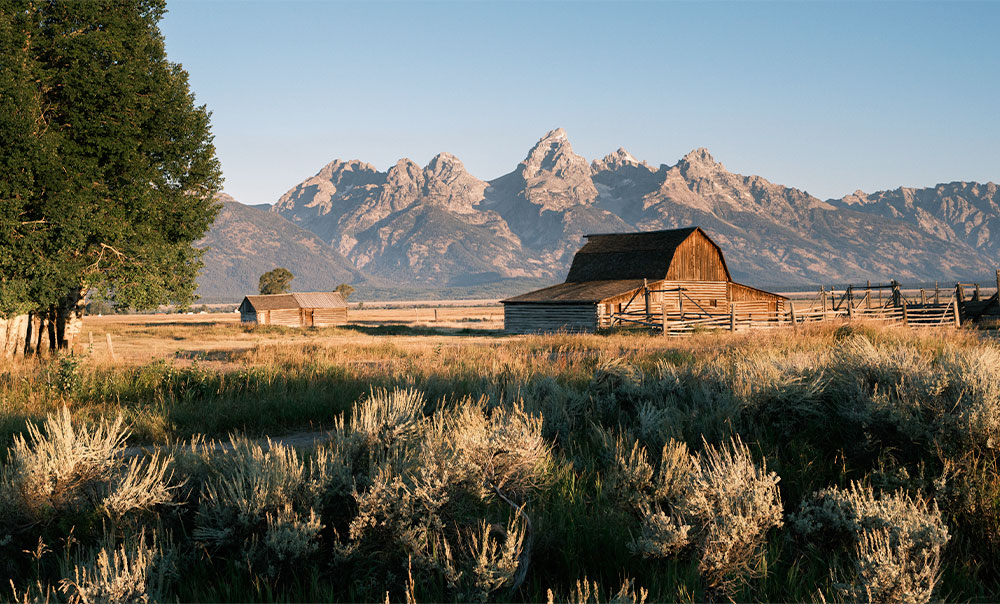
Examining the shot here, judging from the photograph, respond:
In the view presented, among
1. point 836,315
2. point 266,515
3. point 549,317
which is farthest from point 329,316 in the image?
point 266,515

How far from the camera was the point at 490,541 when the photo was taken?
4441 millimetres

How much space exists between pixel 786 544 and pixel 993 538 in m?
1.40

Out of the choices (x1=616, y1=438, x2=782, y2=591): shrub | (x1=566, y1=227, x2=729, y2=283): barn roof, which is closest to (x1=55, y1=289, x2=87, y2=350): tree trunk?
(x1=616, y1=438, x2=782, y2=591): shrub

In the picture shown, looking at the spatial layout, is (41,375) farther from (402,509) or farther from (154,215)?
(402,509)

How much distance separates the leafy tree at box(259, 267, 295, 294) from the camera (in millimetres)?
95062

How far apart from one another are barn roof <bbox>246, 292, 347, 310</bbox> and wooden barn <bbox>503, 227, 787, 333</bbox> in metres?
33.8

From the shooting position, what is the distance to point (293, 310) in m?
70.9

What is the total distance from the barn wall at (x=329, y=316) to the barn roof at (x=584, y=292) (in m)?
34.6

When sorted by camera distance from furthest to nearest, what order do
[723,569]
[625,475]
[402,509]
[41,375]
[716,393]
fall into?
→ [41,375] → [716,393] → [625,475] → [402,509] → [723,569]

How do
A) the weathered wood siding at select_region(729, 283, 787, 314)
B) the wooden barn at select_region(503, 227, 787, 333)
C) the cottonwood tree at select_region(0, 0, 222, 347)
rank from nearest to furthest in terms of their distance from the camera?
the cottonwood tree at select_region(0, 0, 222, 347) < the wooden barn at select_region(503, 227, 787, 333) < the weathered wood siding at select_region(729, 283, 787, 314)

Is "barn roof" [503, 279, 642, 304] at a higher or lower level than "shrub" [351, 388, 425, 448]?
higher

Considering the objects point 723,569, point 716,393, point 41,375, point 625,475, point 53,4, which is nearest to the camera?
point 723,569

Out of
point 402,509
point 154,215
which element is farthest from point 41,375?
point 402,509

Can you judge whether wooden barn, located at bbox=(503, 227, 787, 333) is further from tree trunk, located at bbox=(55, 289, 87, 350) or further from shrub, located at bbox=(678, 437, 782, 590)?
shrub, located at bbox=(678, 437, 782, 590)
